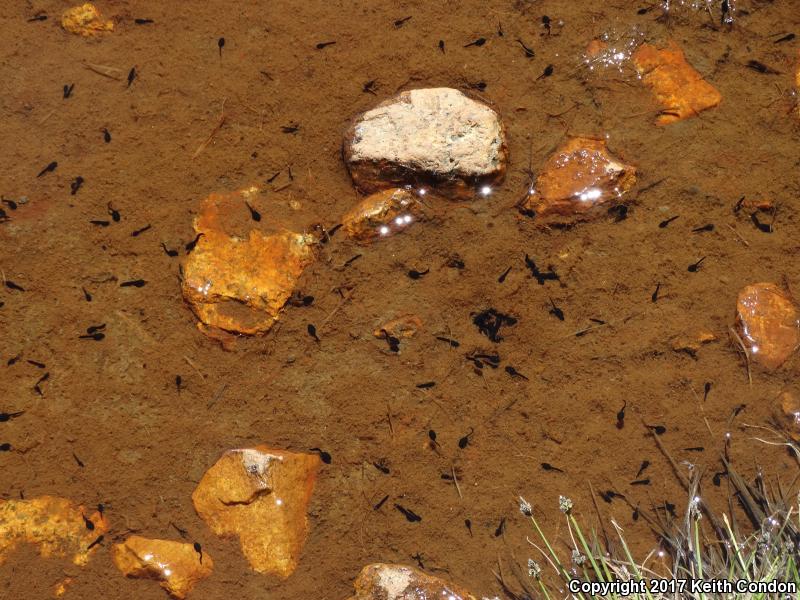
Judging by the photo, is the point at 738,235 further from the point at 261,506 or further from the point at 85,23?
the point at 85,23

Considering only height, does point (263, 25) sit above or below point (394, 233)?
above

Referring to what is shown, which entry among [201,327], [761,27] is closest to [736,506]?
[761,27]

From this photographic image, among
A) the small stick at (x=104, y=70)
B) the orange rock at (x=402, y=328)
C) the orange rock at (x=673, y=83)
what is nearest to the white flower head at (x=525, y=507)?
the orange rock at (x=402, y=328)

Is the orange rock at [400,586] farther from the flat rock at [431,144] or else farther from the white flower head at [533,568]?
the flat rock at [431,144]

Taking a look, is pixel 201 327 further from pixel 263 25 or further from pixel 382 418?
pixel 263 25

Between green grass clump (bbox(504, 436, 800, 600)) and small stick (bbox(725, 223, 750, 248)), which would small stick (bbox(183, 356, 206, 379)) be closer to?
green grass clump (bbox(504, 436, 800, 600))

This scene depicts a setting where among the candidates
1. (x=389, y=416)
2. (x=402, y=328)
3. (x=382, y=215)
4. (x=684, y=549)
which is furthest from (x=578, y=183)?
(x=684, y=549)
